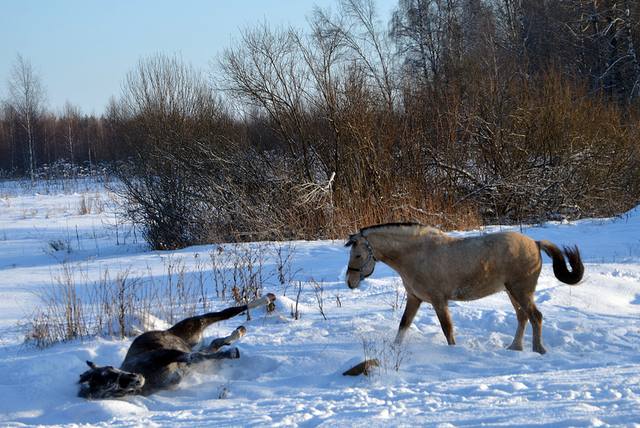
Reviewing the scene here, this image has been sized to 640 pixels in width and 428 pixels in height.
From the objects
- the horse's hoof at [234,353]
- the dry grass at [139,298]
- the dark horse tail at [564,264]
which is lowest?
the horse's hoof at [234,353]

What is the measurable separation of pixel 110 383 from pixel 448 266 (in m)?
3.40

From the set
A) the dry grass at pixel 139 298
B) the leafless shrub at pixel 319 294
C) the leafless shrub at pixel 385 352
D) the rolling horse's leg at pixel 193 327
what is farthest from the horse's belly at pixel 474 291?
the dry grass at pixel 139 298

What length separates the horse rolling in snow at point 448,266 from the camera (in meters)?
7.04

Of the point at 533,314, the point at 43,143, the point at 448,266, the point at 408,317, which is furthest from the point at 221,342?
the point at 43,143

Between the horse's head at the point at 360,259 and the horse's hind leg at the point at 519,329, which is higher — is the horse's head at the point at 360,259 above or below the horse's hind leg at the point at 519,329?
above

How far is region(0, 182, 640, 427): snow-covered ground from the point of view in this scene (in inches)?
194

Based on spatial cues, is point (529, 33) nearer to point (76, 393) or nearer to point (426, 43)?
point (426, 43)

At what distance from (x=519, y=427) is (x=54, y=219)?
24.5 metres

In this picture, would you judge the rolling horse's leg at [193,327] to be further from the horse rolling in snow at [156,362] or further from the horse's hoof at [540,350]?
the horse's hoof at [540,350]

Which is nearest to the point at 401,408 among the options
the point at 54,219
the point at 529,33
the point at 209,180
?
the point at 209,180

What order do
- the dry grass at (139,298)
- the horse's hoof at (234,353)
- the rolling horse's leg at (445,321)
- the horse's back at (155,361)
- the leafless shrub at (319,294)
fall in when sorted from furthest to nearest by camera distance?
the leafless shrub at (319,294), the dry grass at (139,298), the rolling horse's leg at (445,321), the horse's hoof at (234,353), the horse's back at (155,361)

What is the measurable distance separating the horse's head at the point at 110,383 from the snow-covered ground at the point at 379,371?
0.40 ft

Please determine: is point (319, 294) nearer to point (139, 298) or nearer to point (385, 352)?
point (139, 298)

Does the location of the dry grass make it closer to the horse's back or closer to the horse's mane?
the horse's back
